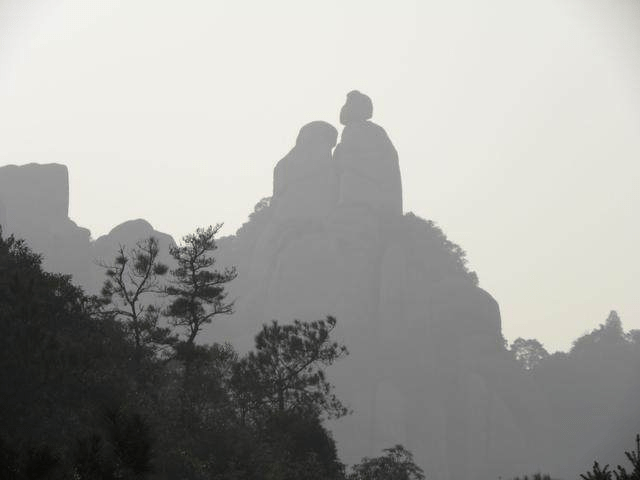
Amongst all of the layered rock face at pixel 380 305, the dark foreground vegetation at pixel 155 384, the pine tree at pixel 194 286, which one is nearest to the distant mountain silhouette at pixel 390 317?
the layered rock face at pixel 380 305

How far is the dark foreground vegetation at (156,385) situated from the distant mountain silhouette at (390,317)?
4949 centimetres

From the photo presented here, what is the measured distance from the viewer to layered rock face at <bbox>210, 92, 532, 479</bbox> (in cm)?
9625

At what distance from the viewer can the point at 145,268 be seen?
3869 centimetres

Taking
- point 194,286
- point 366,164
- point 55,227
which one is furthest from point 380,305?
point 194,286

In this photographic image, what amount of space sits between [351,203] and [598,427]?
46.5 meters

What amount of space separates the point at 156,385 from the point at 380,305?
240ft

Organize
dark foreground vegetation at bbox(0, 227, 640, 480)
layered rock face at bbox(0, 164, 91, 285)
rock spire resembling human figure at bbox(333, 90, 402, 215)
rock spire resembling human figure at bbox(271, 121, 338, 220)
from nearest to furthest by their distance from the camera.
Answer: dark foreground vegetation at bbox(0, 227, 640, 480)
layered rock face at bbox(0, 164, 91, 285)
rock spire resembling human figure at bbox(333, 90, 402, 215)
rock spire resembling human figure at bbox(271, 121, 338, 220)

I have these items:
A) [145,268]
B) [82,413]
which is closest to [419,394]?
[145,268]

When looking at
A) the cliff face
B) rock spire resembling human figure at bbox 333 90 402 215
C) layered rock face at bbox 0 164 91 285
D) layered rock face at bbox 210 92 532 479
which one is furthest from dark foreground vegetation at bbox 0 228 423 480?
rock spire resembling human figure at bbox 333 90 402 215

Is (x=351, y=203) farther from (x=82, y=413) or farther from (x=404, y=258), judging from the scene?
(x=82, y=413)

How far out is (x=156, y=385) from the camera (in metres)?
36.7

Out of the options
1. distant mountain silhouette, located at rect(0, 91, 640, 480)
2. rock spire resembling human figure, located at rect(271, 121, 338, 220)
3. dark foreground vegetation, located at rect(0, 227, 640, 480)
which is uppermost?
rock spire resembling human figure, located at rect(271, 121, 338, 220)

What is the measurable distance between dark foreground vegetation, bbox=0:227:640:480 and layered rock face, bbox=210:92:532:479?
1936 inches

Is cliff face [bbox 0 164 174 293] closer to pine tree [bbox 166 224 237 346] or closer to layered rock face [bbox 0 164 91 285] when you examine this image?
layered rock face [bbox 0 164 91 285]
